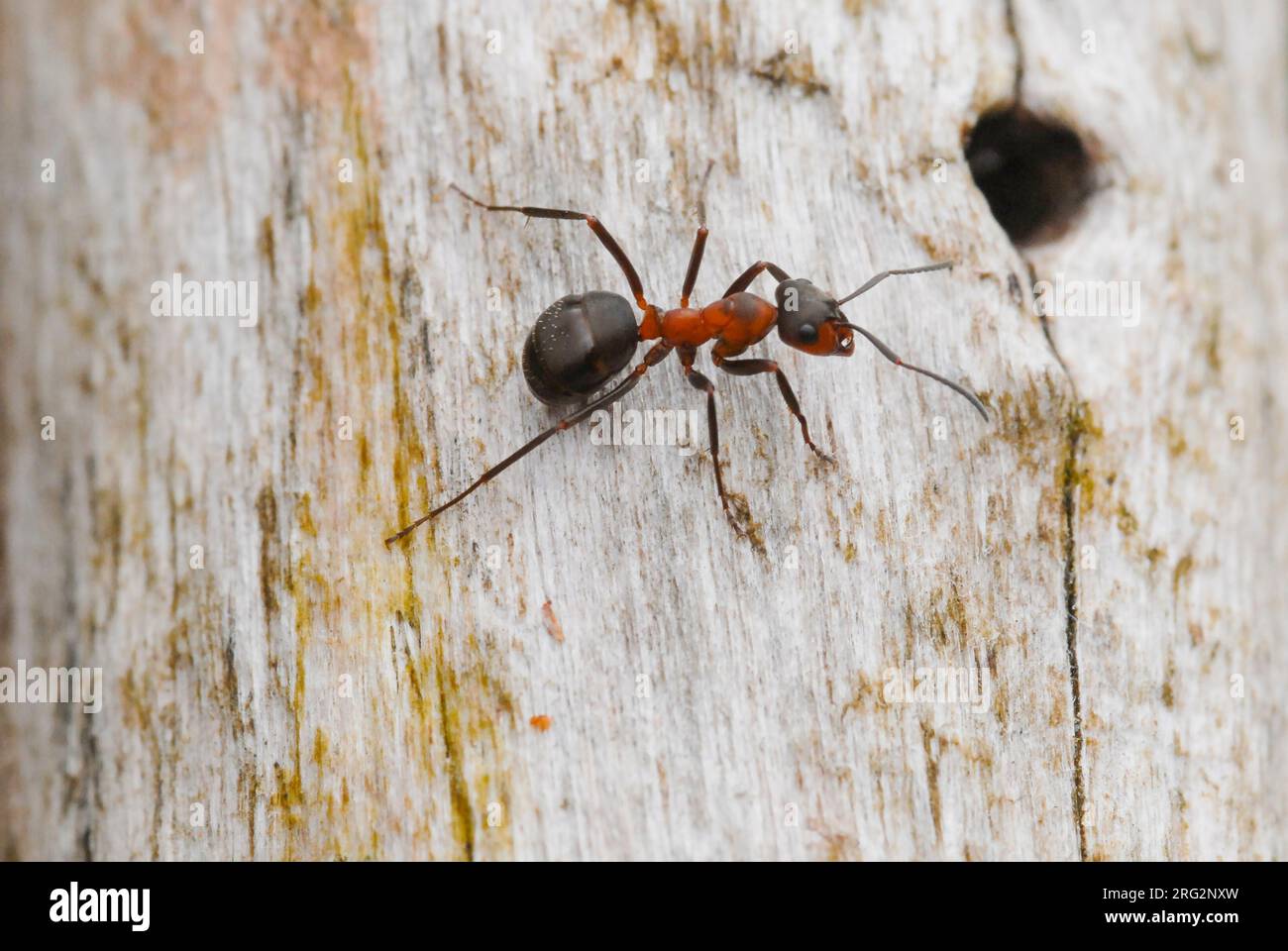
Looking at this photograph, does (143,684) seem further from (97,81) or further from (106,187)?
(97,81)

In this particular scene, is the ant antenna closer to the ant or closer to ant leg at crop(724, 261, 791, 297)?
the ant

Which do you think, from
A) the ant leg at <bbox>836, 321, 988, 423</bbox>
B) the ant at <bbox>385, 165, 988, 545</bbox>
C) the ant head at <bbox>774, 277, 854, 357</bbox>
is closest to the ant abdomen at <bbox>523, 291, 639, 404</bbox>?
the ant at <bbox>385, 165, 988, 545</bbox>

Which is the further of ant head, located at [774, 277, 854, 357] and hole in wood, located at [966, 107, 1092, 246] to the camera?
hole in wood, located at [966, 107, 1092, 246]

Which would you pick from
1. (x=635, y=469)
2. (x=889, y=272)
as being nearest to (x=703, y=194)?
(x=889, y=272)

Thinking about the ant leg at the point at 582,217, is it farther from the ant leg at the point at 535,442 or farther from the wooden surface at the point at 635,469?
the ant leg at the point at 535,442
